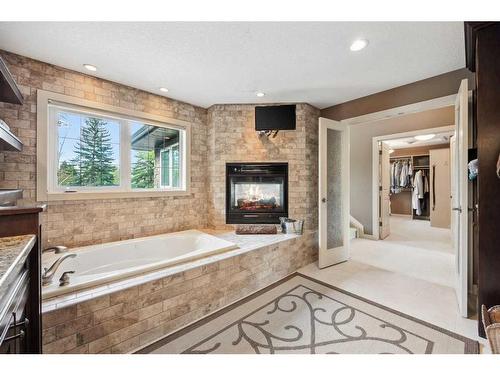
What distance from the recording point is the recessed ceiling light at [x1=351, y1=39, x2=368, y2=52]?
66.4 inches

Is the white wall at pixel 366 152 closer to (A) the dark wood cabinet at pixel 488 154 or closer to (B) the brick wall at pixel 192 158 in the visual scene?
(B) the brick wall at pixel 192 158

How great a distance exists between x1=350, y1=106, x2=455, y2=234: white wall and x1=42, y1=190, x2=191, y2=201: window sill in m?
3.46

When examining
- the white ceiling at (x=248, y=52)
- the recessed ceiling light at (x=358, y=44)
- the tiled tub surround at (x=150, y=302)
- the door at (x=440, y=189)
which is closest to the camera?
the tiled tub surround at (x=150, y=302)

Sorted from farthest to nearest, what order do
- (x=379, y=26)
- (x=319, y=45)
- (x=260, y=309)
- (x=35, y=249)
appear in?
(x=260, y=309), (x=319, y=45), (x=379, y=26), (x=35, y=249)

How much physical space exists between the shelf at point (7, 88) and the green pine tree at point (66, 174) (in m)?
0.69

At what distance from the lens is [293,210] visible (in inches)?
122

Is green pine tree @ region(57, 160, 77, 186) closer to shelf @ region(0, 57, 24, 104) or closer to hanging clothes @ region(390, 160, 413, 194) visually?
Result: shelf @ region(0, 57, 24, 104)

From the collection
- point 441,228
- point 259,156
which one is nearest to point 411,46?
point 259,156

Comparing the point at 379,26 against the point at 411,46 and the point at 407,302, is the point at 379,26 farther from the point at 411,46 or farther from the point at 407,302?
the point at 407,302

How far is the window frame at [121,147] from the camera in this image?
2.02 m

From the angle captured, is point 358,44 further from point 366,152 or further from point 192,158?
point 366,152

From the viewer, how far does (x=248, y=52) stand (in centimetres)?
183

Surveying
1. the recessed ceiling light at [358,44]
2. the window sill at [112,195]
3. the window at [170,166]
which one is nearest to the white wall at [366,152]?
the recessed ceiling light at [358,44]
